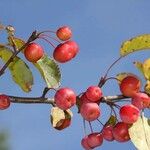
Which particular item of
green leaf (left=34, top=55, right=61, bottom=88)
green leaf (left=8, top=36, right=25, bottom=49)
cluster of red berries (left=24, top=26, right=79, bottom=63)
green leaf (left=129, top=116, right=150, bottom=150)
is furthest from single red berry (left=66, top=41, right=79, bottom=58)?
green leaf (left=129, top=116, right=150, bottom=150)

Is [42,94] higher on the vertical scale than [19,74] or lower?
lower

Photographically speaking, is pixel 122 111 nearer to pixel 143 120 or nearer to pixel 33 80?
pixel 143 120

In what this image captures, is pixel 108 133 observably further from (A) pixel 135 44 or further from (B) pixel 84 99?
(A) pixel 135 44

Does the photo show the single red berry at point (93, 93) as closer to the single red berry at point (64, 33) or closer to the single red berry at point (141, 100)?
the single red berry at point (141, 100)

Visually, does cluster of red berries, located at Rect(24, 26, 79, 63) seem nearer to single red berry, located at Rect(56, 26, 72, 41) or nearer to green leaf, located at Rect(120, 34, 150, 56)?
single red berry, located at Rect(56, 26, 72, 41)

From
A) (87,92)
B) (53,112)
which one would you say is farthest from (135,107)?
(53,112)

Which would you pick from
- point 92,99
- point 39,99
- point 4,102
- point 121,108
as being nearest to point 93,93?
point 92,99

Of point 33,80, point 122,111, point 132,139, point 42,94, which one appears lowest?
point 132,139
